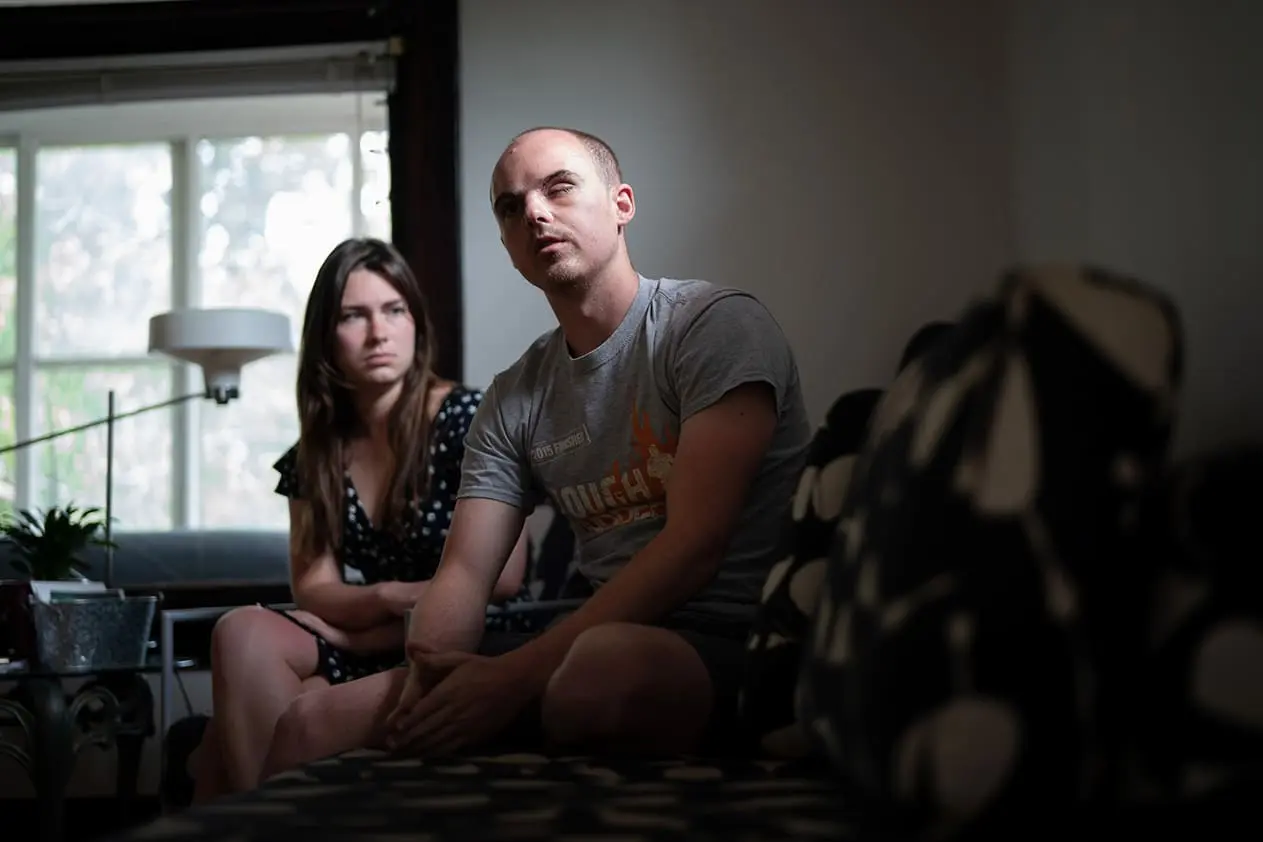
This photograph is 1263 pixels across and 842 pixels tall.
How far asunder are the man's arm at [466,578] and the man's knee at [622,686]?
30cm

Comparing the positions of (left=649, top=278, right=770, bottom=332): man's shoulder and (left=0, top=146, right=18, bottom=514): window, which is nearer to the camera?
(left=649, top=278, right=770, bottom=332): man's shoulder

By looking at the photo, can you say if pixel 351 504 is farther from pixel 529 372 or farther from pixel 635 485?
pixel 635 485

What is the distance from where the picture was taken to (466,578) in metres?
1.77

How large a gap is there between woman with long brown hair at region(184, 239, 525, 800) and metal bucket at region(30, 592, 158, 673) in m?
0.42

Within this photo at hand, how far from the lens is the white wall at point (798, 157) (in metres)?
3.09

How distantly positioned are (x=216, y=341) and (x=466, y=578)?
155 centimetres

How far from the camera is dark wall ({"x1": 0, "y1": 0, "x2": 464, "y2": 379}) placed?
3.22m

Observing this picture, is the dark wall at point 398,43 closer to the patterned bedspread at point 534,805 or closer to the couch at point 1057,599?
the patterned bedspread at point 534,805

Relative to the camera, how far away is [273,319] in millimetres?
3135

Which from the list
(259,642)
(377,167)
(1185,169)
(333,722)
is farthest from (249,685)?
(377,167)

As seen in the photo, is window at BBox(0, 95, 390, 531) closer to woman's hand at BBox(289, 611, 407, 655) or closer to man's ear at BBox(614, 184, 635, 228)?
woman's hand at BBox(289, 611, 407, 655)

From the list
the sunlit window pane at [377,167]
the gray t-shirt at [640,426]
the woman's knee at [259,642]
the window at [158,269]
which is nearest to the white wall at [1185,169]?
the gray t-shirt at [640,426]

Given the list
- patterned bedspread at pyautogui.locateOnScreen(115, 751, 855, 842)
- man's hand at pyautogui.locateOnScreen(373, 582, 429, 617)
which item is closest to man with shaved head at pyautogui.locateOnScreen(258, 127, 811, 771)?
patterned bedspread at pyautogui.locateOnScreen(115, 751, 855, 842)

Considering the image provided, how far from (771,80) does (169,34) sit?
1.56 m
